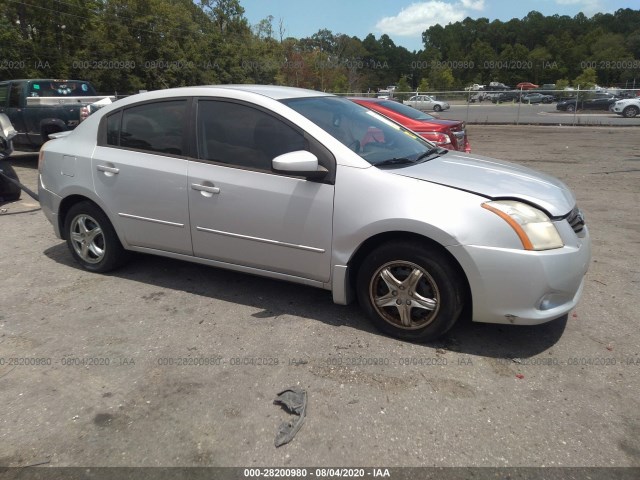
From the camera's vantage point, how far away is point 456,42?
129m

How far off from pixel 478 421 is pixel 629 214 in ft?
18.2

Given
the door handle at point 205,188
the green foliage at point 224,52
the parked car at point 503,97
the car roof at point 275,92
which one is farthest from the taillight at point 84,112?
the parked car at point 503,97

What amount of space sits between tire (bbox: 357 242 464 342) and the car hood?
491 mm

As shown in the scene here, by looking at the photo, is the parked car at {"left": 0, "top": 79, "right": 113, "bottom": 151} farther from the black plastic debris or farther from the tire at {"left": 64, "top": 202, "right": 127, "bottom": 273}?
the black plastic debris

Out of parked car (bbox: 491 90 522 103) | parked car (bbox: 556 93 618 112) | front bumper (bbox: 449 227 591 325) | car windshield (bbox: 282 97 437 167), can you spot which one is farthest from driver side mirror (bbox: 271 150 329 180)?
parked car (bbox: 491 90 522 103)

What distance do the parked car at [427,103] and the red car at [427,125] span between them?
28.8 meters

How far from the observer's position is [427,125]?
8305 mm

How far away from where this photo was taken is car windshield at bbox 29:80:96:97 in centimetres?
1138

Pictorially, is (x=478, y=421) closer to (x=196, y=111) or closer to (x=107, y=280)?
(x=196, y=111)

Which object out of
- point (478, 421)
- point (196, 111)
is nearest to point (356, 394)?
point (478, 421)

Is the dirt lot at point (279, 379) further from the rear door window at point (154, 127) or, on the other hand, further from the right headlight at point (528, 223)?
the rear door window at point (154, 127)

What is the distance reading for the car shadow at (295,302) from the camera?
11.3 ft

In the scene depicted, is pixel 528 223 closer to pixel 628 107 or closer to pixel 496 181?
pixel 496 181

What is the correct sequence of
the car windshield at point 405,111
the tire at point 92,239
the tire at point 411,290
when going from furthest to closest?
1. the car windshield at point 405,111
2. the tire at point 92,239
3. the tire at point 411,290
